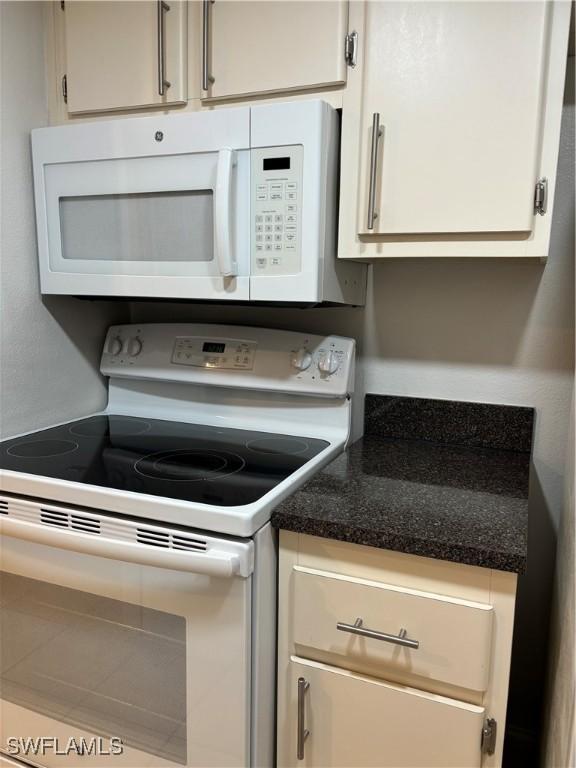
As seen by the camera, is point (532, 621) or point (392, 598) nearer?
point (392, 598)

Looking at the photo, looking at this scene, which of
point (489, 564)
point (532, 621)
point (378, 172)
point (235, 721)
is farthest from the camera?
point (532, 621)

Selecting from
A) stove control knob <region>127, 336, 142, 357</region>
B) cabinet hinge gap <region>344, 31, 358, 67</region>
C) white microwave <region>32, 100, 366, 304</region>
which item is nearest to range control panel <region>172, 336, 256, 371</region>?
stove control knob <region>127, 336, 142, 357</region>

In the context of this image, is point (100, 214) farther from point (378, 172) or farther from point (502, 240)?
point (502, 240)

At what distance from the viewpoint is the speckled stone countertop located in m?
0.97

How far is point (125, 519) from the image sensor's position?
1.09 meters

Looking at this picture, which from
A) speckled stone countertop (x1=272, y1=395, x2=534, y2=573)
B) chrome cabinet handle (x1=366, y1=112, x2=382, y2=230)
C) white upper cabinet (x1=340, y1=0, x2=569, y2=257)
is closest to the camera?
speckled stone countertop (x1=272, y1=395, x2=534, y2=573)

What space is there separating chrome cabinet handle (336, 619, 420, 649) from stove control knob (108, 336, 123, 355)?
1.08m

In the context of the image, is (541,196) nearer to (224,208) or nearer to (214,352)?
(224,208)

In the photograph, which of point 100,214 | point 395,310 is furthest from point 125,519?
point 395,310

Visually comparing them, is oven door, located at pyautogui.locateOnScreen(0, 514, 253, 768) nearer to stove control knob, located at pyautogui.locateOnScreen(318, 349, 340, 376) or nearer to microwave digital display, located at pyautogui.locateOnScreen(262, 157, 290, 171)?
stove control knob, located at pyautogui.locateOnScreen(318, 349, 340, 376)

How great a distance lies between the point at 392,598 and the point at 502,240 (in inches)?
29.4

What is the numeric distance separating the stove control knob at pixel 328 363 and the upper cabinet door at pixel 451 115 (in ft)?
1.25

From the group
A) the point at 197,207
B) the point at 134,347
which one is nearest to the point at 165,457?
the point at 134,347

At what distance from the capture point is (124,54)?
138 cm
